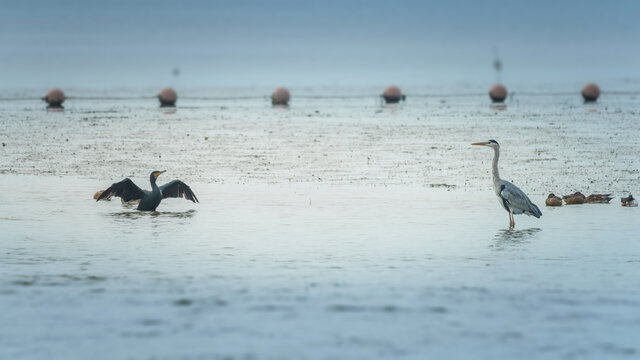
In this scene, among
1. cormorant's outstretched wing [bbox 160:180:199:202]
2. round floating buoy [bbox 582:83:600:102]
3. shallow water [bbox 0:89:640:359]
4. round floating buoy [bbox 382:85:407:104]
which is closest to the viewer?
shallow water [bbox 0:89:640:359]

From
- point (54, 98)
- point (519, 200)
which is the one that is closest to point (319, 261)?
point (519, 200)

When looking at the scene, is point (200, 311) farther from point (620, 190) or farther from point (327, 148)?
point (327, 148)

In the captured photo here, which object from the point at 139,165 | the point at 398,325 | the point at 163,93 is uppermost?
the point at 163,93

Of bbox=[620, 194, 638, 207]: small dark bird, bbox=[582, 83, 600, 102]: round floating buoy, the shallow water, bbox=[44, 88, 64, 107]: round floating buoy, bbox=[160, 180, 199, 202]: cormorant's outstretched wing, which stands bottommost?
the shallow water

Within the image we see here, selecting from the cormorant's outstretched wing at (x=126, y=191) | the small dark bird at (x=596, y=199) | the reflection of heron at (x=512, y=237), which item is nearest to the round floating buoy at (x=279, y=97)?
the cormorant's outstretched wing at (x=126, y=191)

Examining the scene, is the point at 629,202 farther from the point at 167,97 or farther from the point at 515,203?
the point at 167,97

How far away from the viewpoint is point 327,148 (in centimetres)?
3369

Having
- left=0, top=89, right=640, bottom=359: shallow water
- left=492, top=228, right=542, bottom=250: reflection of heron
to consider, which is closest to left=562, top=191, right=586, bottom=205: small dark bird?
left=0, top=89, right=640, bottom=359: shallow water

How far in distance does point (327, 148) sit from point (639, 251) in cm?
2030

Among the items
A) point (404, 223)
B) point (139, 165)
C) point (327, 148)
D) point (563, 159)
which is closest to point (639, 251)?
point (404, 223)

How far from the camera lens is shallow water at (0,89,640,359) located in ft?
30.3

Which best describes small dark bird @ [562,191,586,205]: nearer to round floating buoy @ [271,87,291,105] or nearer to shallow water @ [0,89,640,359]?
shallow water @ [0,89,640,359]

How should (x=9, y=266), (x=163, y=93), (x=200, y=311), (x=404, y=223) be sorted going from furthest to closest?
(x=163, y=93) < (x=404, y=223) < (x=9, y=266) < (x=200, y=311)

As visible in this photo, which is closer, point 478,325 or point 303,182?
point 478,325
